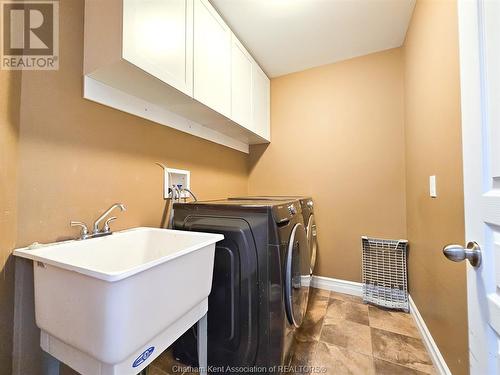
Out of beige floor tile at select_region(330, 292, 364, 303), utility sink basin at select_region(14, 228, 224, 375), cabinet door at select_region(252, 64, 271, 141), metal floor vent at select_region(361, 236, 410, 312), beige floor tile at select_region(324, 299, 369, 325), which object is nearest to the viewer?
utility sink basin at select_region(14, 228, 224, 375)

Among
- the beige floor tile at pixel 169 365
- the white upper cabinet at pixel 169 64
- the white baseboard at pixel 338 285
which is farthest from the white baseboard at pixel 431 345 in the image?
the white upper cabinet at pixel 169 64

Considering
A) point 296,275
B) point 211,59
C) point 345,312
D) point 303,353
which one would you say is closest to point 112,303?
point 296,275

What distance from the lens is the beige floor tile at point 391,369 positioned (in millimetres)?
1223

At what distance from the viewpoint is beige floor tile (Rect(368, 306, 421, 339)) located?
1588 mm

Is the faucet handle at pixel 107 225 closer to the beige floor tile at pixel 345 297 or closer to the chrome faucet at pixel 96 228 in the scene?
the chrome faucet at pixel 96 228

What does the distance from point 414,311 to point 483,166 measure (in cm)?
174

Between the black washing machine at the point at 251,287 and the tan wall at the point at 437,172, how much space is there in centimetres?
75

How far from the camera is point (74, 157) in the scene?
1.04 meters

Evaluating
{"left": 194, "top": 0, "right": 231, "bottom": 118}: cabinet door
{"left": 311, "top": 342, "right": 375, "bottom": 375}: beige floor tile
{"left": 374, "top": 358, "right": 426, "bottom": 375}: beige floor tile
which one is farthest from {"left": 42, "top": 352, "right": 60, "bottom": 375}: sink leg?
{"left": 374, "top": 358, "right": 426, "bottom": 375}: beige floor tile

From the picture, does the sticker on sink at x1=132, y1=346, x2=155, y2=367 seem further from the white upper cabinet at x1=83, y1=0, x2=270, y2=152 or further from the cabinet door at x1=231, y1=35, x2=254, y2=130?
A: the cabinet door at x1=231, y1=35, x2=254, y2=130

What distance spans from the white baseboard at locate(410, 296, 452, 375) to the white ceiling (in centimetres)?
226

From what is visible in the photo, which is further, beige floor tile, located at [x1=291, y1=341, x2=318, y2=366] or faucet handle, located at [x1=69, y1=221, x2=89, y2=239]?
beige floor tile, located at [x1=291, y1=341, x2=318, y2=366]

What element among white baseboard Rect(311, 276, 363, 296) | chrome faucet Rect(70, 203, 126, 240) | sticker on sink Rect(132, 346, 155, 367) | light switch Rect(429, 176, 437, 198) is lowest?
white baseboard Rect(311, 276, 363, 296)

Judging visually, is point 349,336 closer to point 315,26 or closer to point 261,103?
point 261,103
